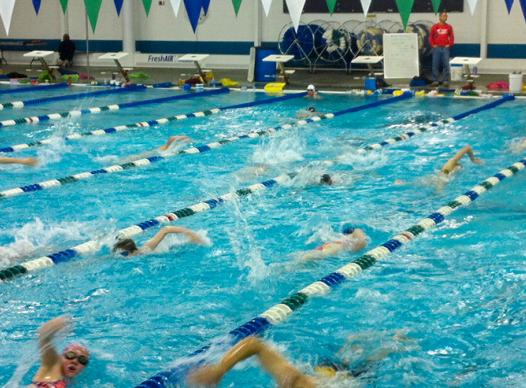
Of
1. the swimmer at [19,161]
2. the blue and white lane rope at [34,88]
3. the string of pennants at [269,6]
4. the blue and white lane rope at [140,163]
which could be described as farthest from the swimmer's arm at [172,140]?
the blue and white lane rope at [34,88]

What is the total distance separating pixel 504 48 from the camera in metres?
19.6

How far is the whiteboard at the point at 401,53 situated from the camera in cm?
1672

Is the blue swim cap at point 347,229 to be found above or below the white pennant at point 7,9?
below

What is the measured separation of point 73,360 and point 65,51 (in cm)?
1875

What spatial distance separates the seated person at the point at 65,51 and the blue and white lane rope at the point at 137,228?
14441mm

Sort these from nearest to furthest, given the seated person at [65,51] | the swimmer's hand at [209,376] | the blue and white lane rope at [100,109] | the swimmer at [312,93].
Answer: the swimmer's hand at [209,376] → the blue and white lane rope at [100,109] → the swimmer at [312,93] → the seated person at [65,51]

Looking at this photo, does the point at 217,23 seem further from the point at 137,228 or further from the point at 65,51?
the point at 137,228

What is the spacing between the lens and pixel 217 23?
22.5 metres

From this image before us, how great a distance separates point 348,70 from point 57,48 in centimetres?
885

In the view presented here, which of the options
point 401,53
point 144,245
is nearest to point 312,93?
point 401,53

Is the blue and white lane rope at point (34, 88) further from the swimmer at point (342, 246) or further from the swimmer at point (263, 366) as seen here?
the swimmer at point (263, 366)

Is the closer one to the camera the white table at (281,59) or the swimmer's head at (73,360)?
the swimmer's head at (73,360)

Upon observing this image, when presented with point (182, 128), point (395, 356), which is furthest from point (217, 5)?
point (395, 356)

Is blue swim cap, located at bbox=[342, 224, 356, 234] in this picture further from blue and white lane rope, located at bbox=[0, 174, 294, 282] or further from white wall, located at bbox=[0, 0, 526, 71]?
white wall, located at bbox=[0, 0, 526, 71]
